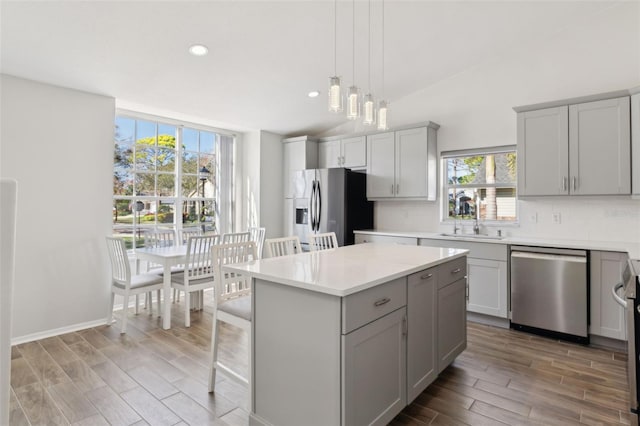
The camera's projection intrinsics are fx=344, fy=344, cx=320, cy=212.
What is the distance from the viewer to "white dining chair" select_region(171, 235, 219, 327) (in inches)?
143

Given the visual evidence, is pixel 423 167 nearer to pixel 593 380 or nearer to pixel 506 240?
pixel 506 240

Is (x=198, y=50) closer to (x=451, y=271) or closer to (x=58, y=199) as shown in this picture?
(x=58, y=199)

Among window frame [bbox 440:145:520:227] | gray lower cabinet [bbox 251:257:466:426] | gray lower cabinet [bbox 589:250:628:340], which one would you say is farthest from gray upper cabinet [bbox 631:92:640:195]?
gray lower cabinet [bbox 251:257:466:426]

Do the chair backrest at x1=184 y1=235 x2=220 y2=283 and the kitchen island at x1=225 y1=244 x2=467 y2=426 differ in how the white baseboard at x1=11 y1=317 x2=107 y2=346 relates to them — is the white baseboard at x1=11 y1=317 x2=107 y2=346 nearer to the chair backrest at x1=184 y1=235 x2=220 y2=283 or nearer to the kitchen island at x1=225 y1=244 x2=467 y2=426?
the chair backrest at x1=184 y1=235 x2=220 y2=283

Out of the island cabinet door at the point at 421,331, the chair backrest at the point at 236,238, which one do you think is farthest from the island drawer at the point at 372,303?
the chair backrest at the point at 236,238

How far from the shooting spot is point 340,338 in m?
1.57

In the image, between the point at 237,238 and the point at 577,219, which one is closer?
the point at 577,219

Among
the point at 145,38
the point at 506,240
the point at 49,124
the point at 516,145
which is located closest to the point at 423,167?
the point at 516,145

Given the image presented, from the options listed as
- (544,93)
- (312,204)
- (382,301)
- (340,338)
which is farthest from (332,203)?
(340,338)

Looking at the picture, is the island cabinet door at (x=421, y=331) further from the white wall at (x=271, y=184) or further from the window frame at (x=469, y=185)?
the white wall at (x=271, y=184)

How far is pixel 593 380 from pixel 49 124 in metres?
5.17

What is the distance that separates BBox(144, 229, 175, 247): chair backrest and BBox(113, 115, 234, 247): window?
0.64 ft

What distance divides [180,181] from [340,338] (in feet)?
13.6

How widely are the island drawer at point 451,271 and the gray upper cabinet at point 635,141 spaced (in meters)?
1.80
